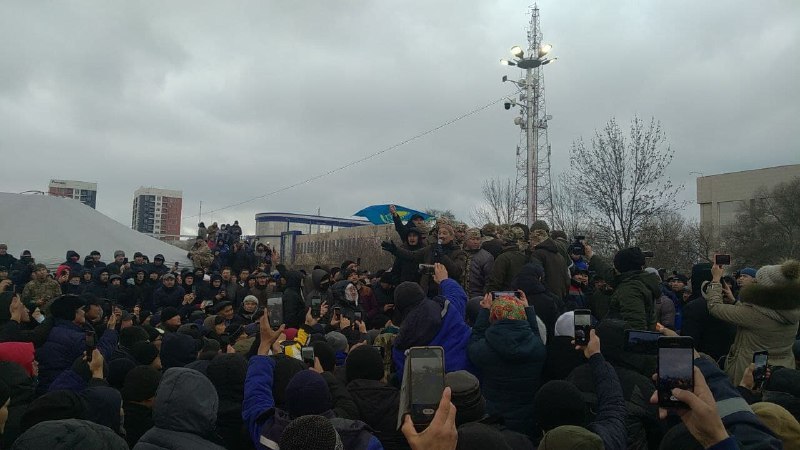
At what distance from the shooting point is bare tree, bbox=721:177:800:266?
34625 millimetres

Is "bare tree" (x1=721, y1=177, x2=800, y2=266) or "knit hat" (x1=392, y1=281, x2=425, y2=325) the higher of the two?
"bare tree" (x1=721, y1=177, x2=800, y2=266)

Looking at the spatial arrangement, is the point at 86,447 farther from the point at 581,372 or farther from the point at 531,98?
the point at 531,98

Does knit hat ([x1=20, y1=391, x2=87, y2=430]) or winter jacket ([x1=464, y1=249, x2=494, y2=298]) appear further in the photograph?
winter jacket ([x1=464, y1=249, x2=494, y2=298])

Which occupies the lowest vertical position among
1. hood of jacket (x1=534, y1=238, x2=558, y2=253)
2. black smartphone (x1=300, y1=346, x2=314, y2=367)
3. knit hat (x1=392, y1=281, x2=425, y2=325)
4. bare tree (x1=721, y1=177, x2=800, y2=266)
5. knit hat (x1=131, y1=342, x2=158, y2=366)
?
knit hat (x1=131, y1=342, x2=158, y2=366)

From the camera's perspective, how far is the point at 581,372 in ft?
12.4

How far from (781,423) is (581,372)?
1230 millimetres

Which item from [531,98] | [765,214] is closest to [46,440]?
[531,98]

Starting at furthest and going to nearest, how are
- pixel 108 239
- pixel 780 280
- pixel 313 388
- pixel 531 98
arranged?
1. pixel 531 98
2. pixel 108 239
3. pixel 780 280
4. pixel 313 388

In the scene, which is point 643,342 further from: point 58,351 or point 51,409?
point 58,351

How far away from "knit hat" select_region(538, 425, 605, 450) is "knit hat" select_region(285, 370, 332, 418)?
1.22 metres

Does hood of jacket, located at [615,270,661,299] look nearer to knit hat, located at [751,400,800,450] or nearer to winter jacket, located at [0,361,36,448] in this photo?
knit hat, located at [751,400,800,450]

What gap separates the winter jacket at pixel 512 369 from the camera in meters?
4.18

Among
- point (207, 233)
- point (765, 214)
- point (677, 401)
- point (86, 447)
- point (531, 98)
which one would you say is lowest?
point (86, 447)

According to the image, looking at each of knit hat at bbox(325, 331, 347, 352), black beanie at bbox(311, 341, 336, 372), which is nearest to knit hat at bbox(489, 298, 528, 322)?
black beanie at bbox(311, 341, 336, 372)
